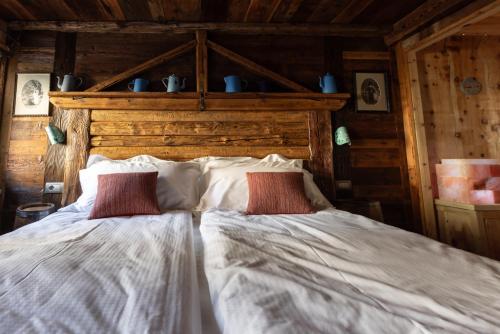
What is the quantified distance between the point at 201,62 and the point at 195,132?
2.25 ft

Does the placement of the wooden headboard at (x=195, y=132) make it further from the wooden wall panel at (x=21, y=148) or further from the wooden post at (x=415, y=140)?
the wooden post at (x=415, y=140)

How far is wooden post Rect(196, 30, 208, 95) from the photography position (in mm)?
2275

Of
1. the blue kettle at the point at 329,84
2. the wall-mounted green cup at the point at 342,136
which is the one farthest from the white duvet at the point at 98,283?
the blue kettle at the point at 329,84

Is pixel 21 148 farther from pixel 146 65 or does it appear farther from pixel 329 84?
pixel 329 84

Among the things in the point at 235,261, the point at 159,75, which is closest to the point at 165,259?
the point at 235,261

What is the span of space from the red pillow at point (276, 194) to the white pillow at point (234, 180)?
0.13 meters

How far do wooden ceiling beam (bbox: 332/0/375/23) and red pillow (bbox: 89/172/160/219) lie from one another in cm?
230

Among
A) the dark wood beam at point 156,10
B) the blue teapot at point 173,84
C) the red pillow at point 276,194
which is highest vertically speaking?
the dark wood beam at point 156,10

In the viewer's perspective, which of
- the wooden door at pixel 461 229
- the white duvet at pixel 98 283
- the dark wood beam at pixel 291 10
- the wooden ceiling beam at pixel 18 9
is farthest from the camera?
the dark wood beam at pixel 291 10

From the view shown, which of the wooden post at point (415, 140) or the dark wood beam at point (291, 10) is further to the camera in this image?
the wooden post at point (415, 140)

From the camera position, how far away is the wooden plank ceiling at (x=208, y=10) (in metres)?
2.08

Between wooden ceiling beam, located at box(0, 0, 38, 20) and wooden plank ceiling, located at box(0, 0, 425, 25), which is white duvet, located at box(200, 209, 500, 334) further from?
wooden ceiling beam, located at box(0, 0, 38, 20)

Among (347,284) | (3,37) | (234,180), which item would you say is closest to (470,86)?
(234,180)

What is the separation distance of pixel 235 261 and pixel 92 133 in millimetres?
2085
